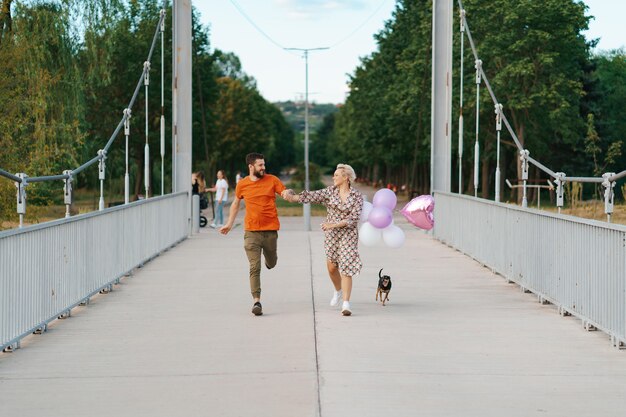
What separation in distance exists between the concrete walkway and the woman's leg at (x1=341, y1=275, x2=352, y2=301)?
225 millimetres

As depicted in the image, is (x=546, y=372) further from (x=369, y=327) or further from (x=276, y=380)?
(x=369, y=327)

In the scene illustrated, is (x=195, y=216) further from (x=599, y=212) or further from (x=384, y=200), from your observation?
(x=384, y=200)

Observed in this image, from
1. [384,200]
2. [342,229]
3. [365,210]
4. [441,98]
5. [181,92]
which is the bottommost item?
[342,229]

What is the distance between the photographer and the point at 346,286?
13.0 meters

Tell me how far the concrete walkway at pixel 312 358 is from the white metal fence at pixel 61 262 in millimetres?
230

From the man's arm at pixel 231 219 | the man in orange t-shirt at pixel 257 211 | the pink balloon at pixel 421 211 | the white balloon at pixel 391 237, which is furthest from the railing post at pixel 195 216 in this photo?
the man in orange t-shirt at pixel 257 211

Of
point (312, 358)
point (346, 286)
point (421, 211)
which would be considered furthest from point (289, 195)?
point (421, 211)

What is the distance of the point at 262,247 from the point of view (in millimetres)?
13414

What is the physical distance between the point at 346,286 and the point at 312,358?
326 cm

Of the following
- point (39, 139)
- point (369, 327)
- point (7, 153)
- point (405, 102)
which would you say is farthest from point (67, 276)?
point (405, 102)

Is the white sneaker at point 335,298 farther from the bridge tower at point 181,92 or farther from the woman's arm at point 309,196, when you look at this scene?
the bridge tower at point 181,92

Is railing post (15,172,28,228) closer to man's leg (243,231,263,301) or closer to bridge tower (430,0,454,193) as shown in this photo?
man's leg (243,231,263,301)

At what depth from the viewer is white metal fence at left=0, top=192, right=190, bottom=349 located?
1024 centimetres

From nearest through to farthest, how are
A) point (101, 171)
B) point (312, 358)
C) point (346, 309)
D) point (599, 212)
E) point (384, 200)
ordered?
1. point (312, 358)
2. point (346, 309)
3. point (384, 200)
4. point (101, 171)
5. point (599, 212)
